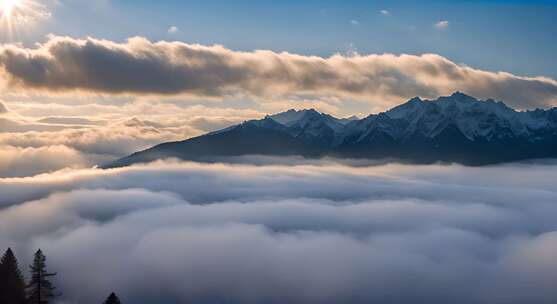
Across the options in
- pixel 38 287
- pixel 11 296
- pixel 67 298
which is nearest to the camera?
pixel 38 287

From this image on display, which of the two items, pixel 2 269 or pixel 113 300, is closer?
pixel 113 300

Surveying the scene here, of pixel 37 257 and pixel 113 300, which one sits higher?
pixel 37 257

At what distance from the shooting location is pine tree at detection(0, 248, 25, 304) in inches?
3679

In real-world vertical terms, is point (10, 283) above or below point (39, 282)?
below

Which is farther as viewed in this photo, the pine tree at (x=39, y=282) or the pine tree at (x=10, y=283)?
the pine tree at (x=10, y=283)

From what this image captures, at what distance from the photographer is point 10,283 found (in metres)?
94.7

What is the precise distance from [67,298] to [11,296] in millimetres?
112880

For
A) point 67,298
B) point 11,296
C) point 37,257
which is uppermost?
point 37,257

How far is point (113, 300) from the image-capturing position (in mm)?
79875

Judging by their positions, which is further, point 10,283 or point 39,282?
point 10,283

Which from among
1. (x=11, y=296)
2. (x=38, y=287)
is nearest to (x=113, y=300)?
(x=38, y=287)

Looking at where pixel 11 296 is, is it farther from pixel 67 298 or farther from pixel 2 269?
pixel 67 298

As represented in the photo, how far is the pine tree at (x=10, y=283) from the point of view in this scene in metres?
93.4

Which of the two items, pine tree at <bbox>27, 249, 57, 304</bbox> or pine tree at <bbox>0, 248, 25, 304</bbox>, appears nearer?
pine tree at <bbox>27, 249, 57, 304</bbox>
